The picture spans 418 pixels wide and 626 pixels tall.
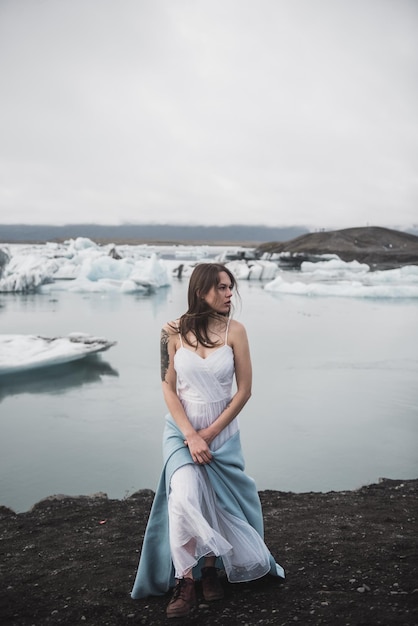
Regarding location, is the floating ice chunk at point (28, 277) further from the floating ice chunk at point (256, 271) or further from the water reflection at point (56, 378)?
the water reflection at point (56, 378)

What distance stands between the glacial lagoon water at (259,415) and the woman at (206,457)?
2775 millimetres

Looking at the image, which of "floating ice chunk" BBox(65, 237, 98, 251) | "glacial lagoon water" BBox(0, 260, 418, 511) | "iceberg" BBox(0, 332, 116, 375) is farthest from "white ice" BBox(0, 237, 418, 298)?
"iceberg" BBox(0, 332, 116, 375)

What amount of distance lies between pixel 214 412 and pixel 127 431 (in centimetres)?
462

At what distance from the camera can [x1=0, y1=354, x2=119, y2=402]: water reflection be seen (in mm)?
8461

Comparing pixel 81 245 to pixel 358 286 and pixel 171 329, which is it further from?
pixel 171 329

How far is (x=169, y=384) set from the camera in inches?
90.4

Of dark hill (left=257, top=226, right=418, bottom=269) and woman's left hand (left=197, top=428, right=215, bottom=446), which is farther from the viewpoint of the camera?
dark hill (left=257, top=226, right=418, bottom=269)

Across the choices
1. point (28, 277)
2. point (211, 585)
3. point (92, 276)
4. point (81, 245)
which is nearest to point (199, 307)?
point (211, 585)

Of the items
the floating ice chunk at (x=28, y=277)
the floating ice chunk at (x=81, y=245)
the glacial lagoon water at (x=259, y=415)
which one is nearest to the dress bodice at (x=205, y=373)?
the glacial lagoon water at (x=259, y=415)

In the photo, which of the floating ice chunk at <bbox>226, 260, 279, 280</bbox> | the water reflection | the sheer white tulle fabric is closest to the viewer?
the sheer white tulle fabric

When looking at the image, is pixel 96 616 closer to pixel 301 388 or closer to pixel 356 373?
pixel 301 388

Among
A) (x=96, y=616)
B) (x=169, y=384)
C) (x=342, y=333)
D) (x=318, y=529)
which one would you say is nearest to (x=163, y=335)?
(x=169, y=384)

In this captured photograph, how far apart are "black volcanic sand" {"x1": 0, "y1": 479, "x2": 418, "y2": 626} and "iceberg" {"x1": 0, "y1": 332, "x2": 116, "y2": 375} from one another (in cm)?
494

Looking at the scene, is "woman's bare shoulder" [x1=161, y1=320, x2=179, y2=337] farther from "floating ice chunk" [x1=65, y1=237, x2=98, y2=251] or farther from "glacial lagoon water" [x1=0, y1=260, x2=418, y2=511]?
"floating ice chunk" [x1=65, y1=237, x2=98, y2=251]
